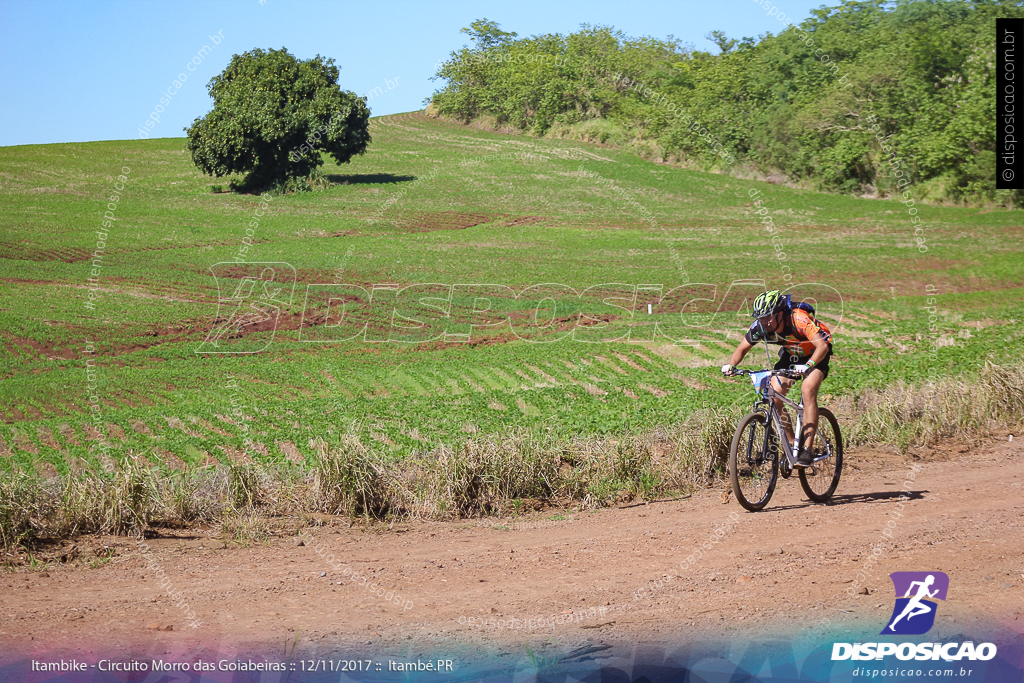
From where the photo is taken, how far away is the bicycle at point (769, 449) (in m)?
8.16

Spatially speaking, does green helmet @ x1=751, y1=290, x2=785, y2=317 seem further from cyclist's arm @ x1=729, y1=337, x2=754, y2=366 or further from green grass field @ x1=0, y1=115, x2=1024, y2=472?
green grass field @ x1=0, y1=115, x2=1024, y2=472

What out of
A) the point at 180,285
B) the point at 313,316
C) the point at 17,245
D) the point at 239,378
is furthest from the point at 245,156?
the point at 239,378

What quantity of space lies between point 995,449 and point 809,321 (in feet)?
14.7

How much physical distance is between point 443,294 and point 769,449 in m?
19.7

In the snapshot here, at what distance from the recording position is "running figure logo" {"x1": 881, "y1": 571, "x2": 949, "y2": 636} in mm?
5434

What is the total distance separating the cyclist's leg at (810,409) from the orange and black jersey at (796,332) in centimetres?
31

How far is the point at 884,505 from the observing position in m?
8.29

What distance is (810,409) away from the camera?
324 inches

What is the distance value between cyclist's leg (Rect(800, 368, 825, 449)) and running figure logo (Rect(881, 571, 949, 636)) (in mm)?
2076

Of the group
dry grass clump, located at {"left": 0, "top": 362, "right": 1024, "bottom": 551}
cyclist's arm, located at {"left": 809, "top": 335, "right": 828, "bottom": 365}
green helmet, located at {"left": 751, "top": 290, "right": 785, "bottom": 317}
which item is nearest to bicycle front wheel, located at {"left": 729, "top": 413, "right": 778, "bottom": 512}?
cyclist's arm, located at {"left": 809, "top": 335, "right": 828, "bottom": 365}

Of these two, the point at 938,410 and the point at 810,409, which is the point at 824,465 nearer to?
the point at 810,409

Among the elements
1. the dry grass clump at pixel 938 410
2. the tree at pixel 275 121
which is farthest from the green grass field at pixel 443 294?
the tree at pixel 275 121

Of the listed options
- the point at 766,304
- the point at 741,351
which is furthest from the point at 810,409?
the point at 766,304

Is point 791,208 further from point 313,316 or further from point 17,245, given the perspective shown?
point 17,245
